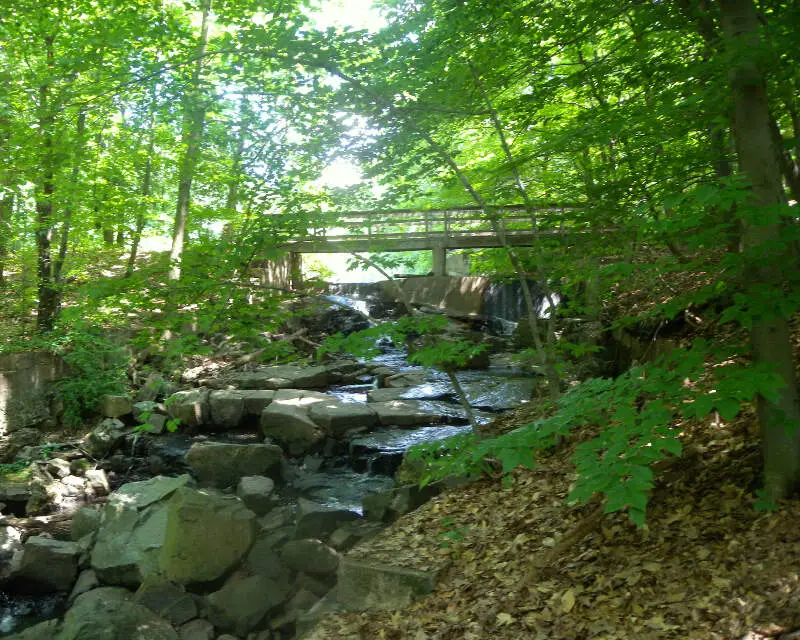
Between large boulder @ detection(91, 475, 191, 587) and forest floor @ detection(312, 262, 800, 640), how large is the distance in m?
2.51

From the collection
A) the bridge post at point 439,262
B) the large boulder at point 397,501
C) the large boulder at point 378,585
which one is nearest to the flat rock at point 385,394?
the large boulder at point 397,501

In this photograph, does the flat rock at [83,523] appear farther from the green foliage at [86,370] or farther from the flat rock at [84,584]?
the green foliage at [86,370]

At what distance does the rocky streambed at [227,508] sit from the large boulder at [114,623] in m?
0.02

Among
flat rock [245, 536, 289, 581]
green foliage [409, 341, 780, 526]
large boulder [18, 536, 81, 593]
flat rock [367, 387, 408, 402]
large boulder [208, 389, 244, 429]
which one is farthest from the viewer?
flat rock [367, 387, 408, 402]

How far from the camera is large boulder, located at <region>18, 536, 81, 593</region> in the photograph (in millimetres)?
6059

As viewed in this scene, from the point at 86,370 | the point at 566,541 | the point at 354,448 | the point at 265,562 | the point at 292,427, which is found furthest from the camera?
the point at 86,370

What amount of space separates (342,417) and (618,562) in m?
5.76

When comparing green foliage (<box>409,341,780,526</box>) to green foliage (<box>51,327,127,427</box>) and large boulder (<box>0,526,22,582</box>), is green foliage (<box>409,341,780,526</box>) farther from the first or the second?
green foliage (<box>51,327,127,427</box>)

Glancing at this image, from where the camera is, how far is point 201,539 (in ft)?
18.4

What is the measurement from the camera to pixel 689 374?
2857 mm

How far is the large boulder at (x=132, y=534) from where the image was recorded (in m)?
5.93

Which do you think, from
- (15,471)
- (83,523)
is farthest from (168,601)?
(15,471)

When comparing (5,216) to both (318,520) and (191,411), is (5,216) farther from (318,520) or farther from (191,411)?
(318,520)

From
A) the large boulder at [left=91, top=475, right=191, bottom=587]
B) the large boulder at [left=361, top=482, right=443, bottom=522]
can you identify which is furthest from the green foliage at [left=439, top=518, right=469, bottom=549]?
the large boulder at [left=91, top=475, right=191, bottom=587]
